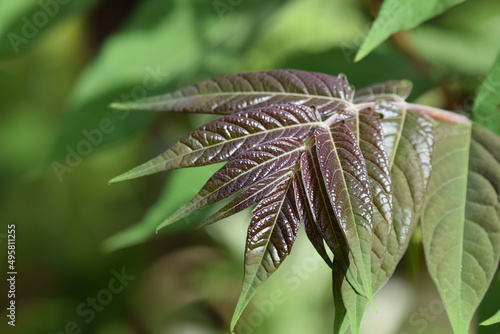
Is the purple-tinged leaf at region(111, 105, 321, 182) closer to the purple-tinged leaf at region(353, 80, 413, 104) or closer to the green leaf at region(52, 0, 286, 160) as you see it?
the purple-tinged leaf at region(353, 80, 413, 104)

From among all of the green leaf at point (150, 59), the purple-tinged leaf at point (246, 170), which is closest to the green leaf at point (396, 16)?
the purple-tinged leaf at point (246, 170)

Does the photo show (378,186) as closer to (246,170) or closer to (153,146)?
(246,170)

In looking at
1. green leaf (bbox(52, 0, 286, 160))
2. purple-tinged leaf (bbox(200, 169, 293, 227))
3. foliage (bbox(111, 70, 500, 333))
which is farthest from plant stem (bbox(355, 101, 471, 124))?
green leaf (bbox(52, 0, 286, 160))

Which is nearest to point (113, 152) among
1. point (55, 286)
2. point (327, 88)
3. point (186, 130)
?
point (186, 130)

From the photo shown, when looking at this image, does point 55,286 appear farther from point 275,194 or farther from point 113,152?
point 275,194

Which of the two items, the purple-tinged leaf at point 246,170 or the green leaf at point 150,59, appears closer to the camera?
the purple-tinged leaf at point 246,170

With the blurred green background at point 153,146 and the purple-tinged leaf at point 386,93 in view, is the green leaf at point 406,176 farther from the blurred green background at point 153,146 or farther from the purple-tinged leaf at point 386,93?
the blurred green background at point 153,146
